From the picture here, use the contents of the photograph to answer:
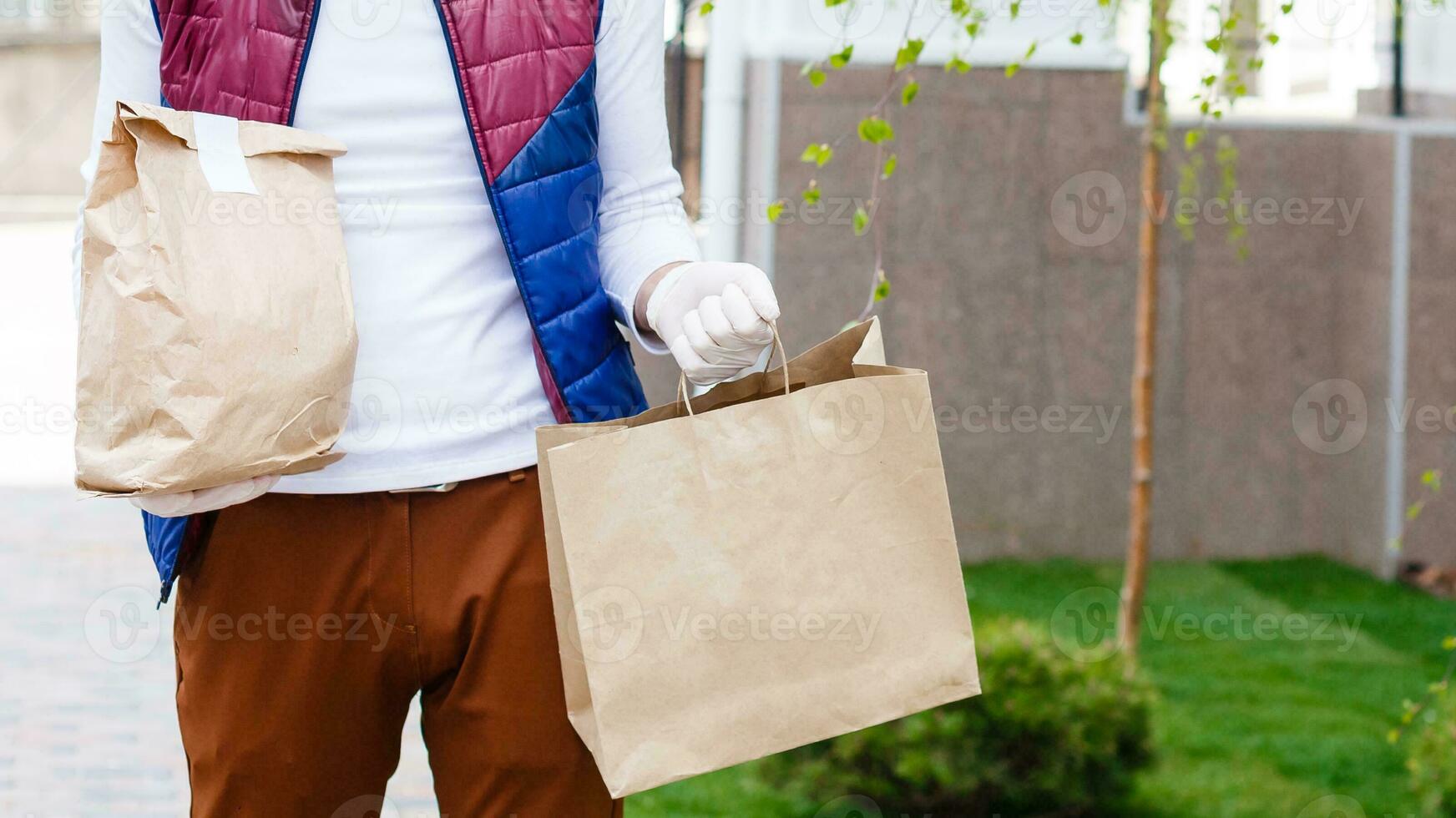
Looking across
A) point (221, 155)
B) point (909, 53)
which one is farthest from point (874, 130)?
point (221, 155)

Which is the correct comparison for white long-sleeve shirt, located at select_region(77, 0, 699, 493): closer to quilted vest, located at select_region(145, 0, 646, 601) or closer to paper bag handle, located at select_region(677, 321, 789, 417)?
quilted vest, located at select_region(145, 0, 646, 601)

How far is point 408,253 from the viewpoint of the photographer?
1.35 meters

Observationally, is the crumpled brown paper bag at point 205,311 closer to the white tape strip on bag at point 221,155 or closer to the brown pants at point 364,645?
the white tape strip on bag at point 221,155

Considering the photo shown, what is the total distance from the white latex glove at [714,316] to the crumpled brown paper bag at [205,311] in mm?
297

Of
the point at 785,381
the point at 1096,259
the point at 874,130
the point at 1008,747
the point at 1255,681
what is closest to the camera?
the point at 785,381

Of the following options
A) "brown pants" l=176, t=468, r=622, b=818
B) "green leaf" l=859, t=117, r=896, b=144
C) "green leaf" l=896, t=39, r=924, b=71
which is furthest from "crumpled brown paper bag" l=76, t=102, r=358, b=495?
"green leaf" l=896, t=39, r=924, b=71

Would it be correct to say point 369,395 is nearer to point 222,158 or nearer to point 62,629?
point 222,158

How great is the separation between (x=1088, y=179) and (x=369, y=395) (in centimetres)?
449

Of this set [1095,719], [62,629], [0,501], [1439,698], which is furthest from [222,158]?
[0,501]

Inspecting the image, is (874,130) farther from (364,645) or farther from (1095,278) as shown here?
(1095,278)

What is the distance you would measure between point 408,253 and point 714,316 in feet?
1.04

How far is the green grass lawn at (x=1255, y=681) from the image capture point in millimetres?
3633

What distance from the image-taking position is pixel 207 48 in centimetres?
130

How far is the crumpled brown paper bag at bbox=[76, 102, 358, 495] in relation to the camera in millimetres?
1183
